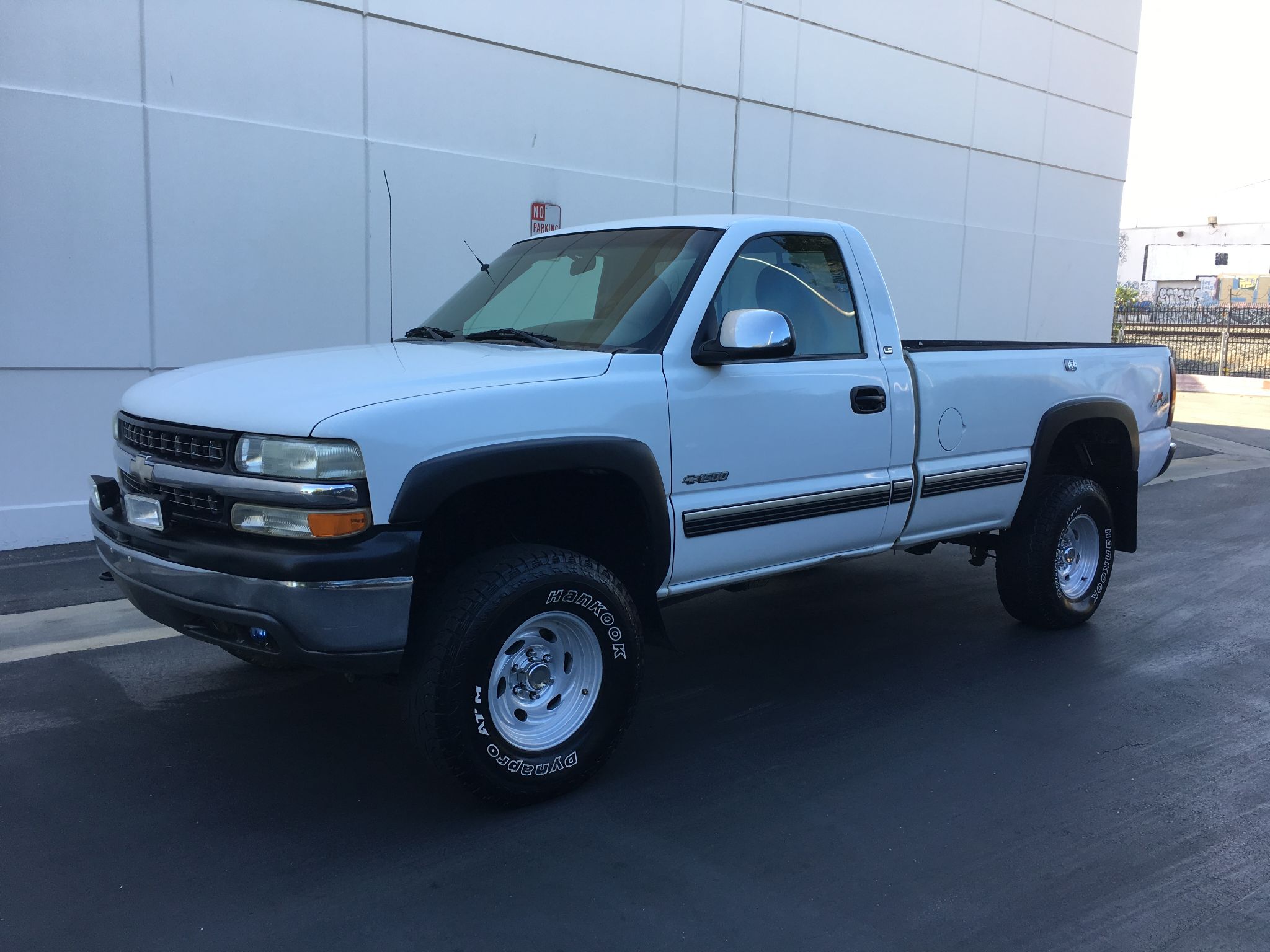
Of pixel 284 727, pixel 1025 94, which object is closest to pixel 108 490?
pixel 284 727

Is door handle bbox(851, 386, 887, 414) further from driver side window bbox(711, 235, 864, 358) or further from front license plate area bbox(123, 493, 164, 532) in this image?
front license plate area bbox(123, 493, 164, 532)

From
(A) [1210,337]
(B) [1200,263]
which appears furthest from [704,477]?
(B) [1200,263]

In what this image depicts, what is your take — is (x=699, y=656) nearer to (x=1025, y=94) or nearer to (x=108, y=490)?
(x=108, y=490)

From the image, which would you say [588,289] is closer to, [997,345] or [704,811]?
[704,811]

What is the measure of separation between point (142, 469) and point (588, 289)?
1915 mm

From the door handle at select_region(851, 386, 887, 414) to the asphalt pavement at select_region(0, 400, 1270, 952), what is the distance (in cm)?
135

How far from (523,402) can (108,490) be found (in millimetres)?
1628

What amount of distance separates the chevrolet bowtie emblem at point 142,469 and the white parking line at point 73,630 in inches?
81.8

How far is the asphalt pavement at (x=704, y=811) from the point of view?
310cm

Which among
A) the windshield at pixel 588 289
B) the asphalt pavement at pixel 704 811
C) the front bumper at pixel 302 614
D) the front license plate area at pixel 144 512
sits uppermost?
the windshield at pixel 588 289

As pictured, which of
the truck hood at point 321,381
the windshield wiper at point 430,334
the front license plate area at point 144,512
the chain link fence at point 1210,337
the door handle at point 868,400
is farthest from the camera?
the chain link fence at point 1210,337

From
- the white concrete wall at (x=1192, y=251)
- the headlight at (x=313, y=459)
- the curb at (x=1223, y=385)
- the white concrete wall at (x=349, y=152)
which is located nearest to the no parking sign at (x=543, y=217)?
the white concrete wall at (x=349, y=152)

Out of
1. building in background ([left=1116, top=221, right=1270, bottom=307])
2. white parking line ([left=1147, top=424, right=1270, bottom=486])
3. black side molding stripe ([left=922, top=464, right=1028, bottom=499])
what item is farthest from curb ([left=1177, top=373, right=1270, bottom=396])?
building in background ([left=1116, top=221, right=1270, bottom=307])

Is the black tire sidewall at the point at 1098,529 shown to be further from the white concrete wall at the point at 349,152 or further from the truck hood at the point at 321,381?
the white concrete wall at the point at 349,152
